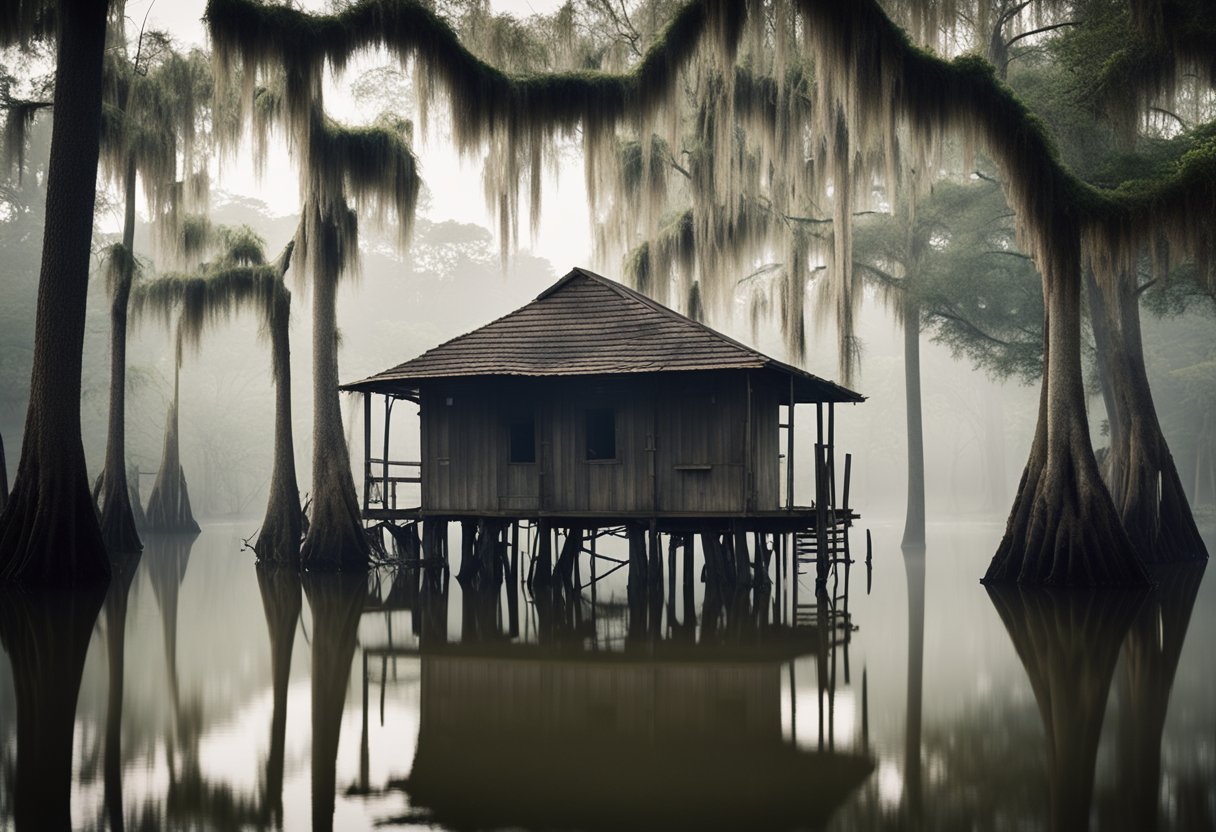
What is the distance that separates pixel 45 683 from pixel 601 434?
12912 mm

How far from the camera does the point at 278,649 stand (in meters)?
15.1

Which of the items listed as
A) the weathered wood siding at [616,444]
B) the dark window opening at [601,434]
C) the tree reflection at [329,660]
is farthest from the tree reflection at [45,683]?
the dark window opening at [601,434]

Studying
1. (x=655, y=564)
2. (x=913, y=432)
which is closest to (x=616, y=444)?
(x=655, y=564)

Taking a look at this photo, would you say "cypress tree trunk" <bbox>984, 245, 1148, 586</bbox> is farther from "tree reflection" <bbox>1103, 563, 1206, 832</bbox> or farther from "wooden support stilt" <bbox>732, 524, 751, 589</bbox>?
"wooden support stilt" <bbox>732, 524, 751, 589</bbox>

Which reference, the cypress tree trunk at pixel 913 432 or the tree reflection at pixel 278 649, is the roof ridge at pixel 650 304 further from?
the cypress tree trunk at pixel 913 432

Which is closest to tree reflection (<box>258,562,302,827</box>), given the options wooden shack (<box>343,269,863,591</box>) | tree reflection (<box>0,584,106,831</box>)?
tree reflection (<box>0,584,106,831</box>)

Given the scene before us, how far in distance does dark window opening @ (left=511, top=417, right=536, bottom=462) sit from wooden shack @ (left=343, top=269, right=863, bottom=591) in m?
0.03

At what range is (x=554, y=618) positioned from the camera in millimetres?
18531

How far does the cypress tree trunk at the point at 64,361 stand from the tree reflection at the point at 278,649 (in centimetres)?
317

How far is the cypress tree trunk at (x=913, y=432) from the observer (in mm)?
37969

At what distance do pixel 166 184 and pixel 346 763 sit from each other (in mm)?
25930

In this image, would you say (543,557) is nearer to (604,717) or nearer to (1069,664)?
(1069,664)

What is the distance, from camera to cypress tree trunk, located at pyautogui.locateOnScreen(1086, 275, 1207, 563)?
28.4m

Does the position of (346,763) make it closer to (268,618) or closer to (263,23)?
(268,618)
